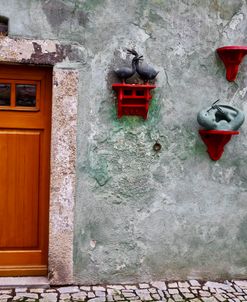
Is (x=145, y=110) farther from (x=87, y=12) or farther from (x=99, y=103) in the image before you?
(x=87, y=12)

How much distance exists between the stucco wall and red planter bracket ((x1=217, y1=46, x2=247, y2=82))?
66mm

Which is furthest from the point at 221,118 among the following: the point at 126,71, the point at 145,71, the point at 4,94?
the point at 4,94

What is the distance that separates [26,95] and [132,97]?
94cm

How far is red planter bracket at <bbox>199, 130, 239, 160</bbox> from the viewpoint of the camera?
401 centimetres

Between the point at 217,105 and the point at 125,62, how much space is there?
2.97ft

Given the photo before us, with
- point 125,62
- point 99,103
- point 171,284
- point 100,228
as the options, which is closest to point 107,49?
point 125,62

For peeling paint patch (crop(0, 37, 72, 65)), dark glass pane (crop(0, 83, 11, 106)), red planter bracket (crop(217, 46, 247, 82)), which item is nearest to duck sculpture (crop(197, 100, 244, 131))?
red planter bracket (crop(217, 46, 247, 82))

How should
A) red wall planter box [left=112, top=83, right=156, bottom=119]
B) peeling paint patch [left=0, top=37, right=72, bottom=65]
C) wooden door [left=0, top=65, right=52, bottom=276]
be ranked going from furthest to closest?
wooden door [left=0, top=65, right=52, bottom=276], red wall planter box [left=112, top=83, right=156, bottom=119], peeling paint patch [left=0, top=37, right=72, bottom=65]

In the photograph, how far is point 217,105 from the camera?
4.07 meters

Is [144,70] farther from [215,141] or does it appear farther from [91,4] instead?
[215,141]

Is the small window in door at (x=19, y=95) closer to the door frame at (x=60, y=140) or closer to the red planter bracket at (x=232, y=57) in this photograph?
the door frame at (x=60, y=140)

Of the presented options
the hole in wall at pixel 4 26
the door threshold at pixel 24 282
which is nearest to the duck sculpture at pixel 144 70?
the hole in wall at pixel 4 26

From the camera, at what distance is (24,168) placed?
4.06m

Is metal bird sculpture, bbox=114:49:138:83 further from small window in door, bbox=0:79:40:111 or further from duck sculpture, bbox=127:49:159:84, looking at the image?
small window in door, bbox=0:79:40:111
